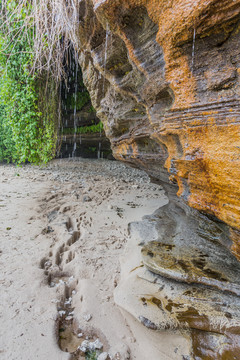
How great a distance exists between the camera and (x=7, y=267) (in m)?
2.55

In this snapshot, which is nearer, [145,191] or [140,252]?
[140,252]

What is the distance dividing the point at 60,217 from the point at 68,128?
278 inches

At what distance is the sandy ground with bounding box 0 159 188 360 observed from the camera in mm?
1688

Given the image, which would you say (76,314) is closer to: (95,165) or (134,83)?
(134,83)

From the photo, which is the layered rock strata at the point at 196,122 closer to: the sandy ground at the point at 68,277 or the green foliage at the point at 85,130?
the sandy ground at the point at 68,277

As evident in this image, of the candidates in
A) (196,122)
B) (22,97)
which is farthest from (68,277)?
(22,97)

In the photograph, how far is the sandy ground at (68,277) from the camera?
169 cm

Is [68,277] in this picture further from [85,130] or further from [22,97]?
[85,130]

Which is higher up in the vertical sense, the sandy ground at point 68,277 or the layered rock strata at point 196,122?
the layered rock strata at point 196,122

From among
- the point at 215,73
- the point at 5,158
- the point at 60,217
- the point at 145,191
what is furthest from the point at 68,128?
the point at 215,73

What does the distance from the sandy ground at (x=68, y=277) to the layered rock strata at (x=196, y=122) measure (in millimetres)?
343

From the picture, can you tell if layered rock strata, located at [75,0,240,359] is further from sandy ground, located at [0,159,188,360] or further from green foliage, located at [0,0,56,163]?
green foliage, located at [0,0,56,163]

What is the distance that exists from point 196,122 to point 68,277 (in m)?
2.22

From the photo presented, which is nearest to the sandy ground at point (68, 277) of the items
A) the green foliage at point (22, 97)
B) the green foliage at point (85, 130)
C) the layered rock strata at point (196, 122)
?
the layered rock strata at point (196, 122)
